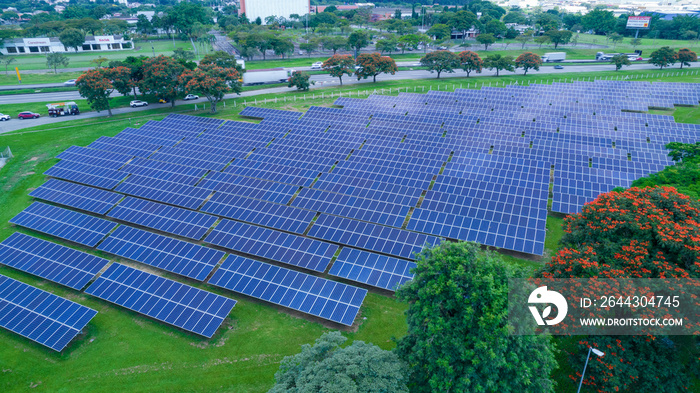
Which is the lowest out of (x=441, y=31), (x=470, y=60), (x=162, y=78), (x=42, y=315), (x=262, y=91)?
(x=42, y=315)

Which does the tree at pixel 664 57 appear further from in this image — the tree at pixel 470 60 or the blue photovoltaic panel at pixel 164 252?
the blue photovoltaic panel at pixel 164 252

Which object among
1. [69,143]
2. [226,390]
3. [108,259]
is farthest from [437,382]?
[69,143]

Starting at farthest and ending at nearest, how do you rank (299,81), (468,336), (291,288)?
(299,81), (291,288), (468,336)

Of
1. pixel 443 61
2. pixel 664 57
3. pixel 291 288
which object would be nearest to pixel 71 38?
pixel 443 61

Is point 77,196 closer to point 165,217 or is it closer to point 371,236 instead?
point 165,217

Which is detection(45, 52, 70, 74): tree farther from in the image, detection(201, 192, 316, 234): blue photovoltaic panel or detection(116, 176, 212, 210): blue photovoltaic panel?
detection(201, 192, 316, 234): blue photovoltaic panel
